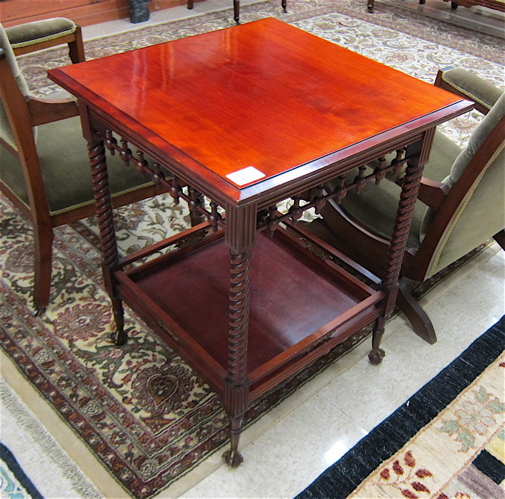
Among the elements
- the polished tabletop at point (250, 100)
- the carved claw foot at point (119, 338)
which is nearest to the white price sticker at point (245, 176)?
the polished tabletop at point (250, 100)

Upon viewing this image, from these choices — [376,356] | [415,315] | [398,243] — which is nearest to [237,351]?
[398,243]

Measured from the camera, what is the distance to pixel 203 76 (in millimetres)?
1355

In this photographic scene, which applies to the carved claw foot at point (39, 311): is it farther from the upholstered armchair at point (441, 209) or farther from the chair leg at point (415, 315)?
the chair leg at point (415, 315)

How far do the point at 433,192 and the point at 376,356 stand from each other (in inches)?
20.3

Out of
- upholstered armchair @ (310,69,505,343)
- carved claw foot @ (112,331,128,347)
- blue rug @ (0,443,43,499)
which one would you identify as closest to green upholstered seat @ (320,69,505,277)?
upholstered armchair @ (310,69,505,343)

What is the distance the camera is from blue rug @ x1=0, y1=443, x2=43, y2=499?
4.46ft

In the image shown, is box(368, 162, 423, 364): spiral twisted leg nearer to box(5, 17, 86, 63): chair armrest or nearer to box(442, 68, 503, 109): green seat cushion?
box(442, 68, 503, 109): green seat cushion

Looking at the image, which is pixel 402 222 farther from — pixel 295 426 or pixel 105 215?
pixel 105 215

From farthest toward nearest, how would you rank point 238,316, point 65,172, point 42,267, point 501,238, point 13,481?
point 501,238, point 42,267, point 65,172, point 13,481, point 238,316

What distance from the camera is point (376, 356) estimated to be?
67.6 inches

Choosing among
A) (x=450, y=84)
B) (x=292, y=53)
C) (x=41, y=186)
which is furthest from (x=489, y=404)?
(x=41, y=186)

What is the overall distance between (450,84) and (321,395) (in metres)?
1.02

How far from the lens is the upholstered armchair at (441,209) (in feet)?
4.67

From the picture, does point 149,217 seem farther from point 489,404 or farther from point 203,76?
point 489,404
